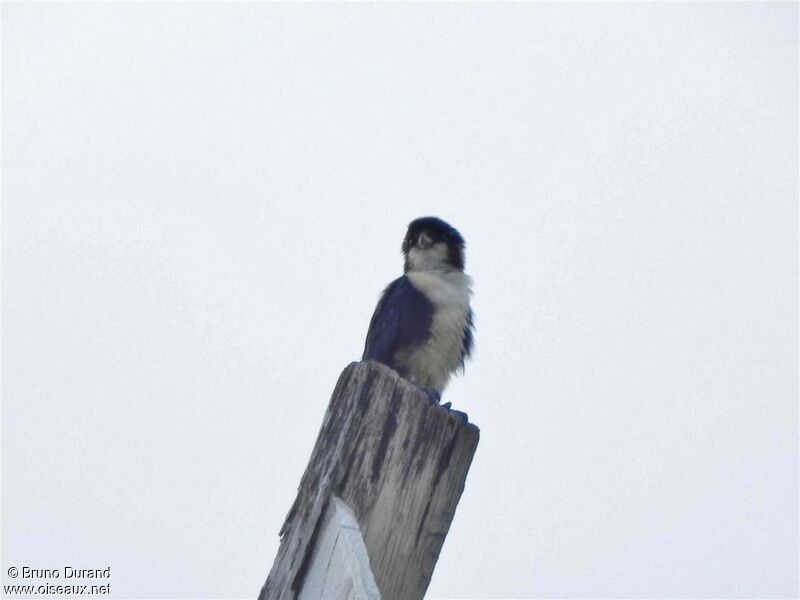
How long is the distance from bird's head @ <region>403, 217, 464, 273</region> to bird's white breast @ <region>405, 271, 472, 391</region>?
0.57 meters

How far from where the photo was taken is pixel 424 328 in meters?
5.63

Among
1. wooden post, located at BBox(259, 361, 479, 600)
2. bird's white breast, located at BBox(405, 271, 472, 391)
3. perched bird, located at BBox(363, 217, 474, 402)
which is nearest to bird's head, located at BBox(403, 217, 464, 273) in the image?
perched bird, located at BBox(363, 217, 474, 402)

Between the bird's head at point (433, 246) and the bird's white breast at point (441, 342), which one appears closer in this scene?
the bird's white breast at point (441, 342)

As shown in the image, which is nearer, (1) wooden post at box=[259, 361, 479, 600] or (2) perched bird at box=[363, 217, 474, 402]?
(1) wooden post at box=[259, 361, 479, 600]

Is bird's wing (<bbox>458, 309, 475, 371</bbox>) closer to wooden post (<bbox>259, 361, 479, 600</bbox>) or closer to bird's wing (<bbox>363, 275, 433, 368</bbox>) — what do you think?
bird's wing (<bbox>363, 275, 433, 368</bbox>)

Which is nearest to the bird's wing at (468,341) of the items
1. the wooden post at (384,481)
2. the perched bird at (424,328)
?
the perched bird at (424,328)

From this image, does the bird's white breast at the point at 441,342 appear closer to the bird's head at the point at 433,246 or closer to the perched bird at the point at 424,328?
the perched bird at the point at 424,328

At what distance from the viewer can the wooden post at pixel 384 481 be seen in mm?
2072

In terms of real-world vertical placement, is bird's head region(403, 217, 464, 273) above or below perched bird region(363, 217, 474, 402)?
above

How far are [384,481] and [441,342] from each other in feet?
11.7

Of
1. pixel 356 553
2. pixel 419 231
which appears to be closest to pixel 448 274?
pixel 419 231

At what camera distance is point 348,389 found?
220cm

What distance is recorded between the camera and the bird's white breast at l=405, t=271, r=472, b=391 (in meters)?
5.62

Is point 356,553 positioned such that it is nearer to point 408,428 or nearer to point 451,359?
point 408,428
